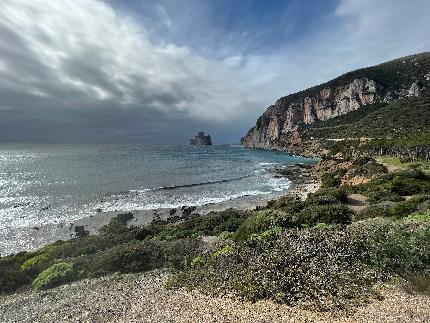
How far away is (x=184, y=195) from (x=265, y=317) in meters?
39.7

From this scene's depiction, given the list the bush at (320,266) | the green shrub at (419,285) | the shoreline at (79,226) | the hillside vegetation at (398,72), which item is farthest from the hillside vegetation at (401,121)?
the green shrub at (419,285)

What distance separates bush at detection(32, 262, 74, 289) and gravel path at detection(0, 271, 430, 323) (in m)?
0.81

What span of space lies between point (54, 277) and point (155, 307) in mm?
6786

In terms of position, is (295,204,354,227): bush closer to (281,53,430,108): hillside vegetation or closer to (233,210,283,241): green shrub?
(233,210,283,241): green shrub

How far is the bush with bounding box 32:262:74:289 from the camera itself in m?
13.9

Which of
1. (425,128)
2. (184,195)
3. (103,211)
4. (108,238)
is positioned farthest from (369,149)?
(108,238)

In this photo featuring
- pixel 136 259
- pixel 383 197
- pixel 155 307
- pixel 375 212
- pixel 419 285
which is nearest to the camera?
pixel 419 285

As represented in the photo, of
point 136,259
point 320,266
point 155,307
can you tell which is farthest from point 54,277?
point 320,266

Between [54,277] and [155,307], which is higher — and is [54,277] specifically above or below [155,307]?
below

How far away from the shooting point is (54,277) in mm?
14156

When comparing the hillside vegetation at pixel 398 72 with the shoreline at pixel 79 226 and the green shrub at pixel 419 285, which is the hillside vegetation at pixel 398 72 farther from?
the green shrub at pixel 419 285

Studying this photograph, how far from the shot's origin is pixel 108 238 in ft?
69.4

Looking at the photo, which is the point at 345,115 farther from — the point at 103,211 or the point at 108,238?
the point at 108,238

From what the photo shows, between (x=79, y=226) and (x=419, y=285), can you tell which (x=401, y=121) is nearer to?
(x=79, y=226)
